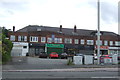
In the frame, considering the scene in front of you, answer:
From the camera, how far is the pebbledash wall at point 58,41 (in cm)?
5425

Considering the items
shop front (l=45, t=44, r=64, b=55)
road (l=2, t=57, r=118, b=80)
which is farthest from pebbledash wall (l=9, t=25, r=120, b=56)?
road (l=2, t=57, r=118, b=80)

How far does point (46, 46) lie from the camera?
180 feet

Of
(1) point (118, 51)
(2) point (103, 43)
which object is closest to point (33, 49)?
(2) point (103, 43)

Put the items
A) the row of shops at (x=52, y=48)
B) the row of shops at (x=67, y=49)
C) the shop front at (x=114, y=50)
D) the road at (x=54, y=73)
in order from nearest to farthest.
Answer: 1. the road at (x=54, y=73)
2. the row of shops at (x=52, y=48)
3. the row of shops at (x=67, y=49)
4. the shop front at (x=114, y=50)

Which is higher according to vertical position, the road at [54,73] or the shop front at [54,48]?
the shop front at [54,48]

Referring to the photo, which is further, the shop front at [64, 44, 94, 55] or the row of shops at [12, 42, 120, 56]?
the shop front at [64, 44, 94, 55]

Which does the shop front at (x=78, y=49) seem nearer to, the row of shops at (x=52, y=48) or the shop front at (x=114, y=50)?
the row of shops at (x=52, y=48)

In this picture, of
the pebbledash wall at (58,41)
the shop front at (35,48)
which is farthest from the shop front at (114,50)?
the shop front at (35,48)

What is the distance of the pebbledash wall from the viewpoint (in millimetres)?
54250

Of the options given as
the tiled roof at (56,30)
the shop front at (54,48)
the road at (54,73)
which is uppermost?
the tiled roof at (56,30)

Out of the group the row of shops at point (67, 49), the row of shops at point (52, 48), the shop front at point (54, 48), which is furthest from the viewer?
the shop front at point (54, 48)

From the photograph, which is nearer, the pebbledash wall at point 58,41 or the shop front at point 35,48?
the shop front at point 35,48

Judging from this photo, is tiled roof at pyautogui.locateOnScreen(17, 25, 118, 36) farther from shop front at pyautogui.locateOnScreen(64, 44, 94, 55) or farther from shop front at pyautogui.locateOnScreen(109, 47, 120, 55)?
shop front at pyautogui.locateOnScreen(109, 47, 120, 55)

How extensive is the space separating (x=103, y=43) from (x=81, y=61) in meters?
39.0
